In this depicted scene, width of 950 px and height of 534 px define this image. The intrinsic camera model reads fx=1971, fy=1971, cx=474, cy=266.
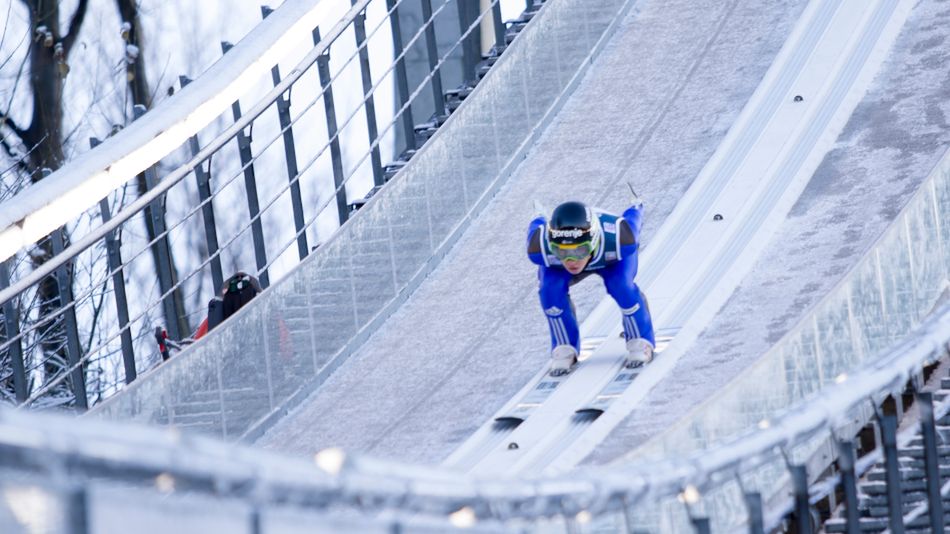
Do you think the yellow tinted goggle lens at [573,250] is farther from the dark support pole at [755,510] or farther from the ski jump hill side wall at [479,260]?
the dark support pole at [755,510]

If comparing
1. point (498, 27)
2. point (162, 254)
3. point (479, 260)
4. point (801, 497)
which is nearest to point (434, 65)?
point (498, 27)

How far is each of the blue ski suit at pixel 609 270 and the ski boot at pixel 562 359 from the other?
0.83ft

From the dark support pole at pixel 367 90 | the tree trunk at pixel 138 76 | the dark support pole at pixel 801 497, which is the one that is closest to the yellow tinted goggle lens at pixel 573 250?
the dark support pole at pixel 801 497

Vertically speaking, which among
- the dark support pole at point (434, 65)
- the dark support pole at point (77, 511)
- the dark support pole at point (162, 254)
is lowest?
the dark support pole at point (77, 511)

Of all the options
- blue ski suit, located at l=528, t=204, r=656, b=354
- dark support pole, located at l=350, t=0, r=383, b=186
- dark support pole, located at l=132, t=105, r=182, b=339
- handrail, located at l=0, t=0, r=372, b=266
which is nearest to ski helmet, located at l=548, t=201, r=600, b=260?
blue ski suit, located at l=528, t=204, r=656, b=354

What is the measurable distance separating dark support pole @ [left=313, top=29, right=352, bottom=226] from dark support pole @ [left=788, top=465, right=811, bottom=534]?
792 centimetres

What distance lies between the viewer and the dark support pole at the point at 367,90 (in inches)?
523

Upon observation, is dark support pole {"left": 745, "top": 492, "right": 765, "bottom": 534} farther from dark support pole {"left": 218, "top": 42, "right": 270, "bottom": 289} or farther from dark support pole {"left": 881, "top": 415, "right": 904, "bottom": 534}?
dark support pole {"left": 218, "top": 42, "right": 270, "bottom": 289}

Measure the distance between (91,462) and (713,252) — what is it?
8687 millimetres

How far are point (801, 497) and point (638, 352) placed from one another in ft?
15.0

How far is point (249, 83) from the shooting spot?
11984 millimetres

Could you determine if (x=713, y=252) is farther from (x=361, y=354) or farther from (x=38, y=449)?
(x=38, y=449)

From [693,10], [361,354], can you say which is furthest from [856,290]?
[693,10]

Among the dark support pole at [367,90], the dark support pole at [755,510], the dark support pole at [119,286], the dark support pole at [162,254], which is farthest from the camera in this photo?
the dark support pole at [367,90]
